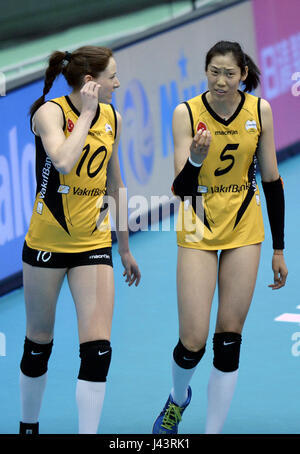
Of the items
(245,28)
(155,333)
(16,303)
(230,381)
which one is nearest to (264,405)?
(230,381)

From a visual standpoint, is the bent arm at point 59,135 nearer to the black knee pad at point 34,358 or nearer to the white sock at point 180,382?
the black knee pad at point 34,358

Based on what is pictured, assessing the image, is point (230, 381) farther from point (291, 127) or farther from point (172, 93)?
point (291, 127)

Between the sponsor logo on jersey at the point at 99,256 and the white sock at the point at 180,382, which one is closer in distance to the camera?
the sponsor logo on jersey at the point at 99,256

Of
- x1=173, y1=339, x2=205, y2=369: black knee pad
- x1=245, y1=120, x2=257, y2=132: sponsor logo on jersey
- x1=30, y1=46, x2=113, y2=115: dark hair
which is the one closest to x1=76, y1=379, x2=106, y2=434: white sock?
x1=173, y1=339, x2=205, y2=369: black knee pad

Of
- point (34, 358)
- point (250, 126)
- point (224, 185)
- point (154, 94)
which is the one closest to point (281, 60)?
point (154, 94)

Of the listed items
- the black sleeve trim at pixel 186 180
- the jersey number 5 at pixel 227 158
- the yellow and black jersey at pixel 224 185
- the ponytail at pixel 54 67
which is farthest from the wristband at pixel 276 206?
the ponytail at pixel 54 67

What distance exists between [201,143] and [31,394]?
5.53ft

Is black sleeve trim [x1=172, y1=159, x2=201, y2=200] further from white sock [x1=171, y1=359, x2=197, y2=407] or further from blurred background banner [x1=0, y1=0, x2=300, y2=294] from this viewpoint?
blurred background banner [x1=0, y1=0, x2=300, y2=294]

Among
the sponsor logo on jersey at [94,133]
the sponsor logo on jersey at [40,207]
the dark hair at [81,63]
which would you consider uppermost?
the dark hair at [81,63]

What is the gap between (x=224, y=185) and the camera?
5695 mm

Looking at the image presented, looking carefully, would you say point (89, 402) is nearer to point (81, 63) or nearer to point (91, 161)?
point (91, 161)

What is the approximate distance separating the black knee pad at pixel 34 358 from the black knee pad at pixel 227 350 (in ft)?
3.07

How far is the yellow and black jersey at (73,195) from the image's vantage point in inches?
217

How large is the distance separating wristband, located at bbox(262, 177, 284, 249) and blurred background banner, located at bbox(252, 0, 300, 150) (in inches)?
294
